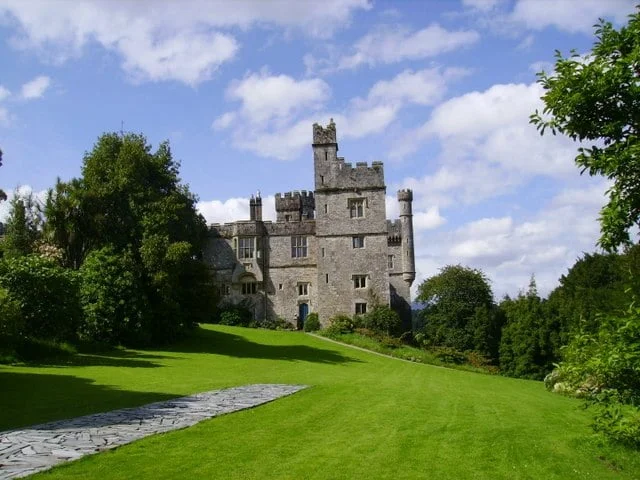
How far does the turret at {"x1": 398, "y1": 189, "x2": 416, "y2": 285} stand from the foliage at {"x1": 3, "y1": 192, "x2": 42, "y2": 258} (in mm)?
32703

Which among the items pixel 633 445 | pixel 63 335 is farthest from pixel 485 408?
pixel 63 335

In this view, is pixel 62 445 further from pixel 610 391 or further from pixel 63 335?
pixel 63 335

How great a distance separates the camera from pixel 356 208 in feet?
155

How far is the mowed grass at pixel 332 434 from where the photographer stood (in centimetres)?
816

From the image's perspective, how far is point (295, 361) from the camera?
2814cm

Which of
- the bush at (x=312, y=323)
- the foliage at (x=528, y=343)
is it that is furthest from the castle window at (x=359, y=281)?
the foliage at (x=528, y=343)

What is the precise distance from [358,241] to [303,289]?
6.14 meters

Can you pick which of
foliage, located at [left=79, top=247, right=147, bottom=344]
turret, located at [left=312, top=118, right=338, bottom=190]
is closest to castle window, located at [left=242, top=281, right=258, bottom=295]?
turret, located at [left=312, top=118, right=338, bottom=190]

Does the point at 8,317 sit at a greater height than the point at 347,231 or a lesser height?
lesser

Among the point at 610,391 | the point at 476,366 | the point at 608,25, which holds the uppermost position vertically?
the point at 608,25

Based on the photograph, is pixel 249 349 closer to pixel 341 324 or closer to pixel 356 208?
pixel 341 324

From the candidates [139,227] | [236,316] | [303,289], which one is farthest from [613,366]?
[303,289]

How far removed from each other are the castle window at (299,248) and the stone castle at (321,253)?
8 centimetres

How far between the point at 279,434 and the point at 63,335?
58.9 feet
